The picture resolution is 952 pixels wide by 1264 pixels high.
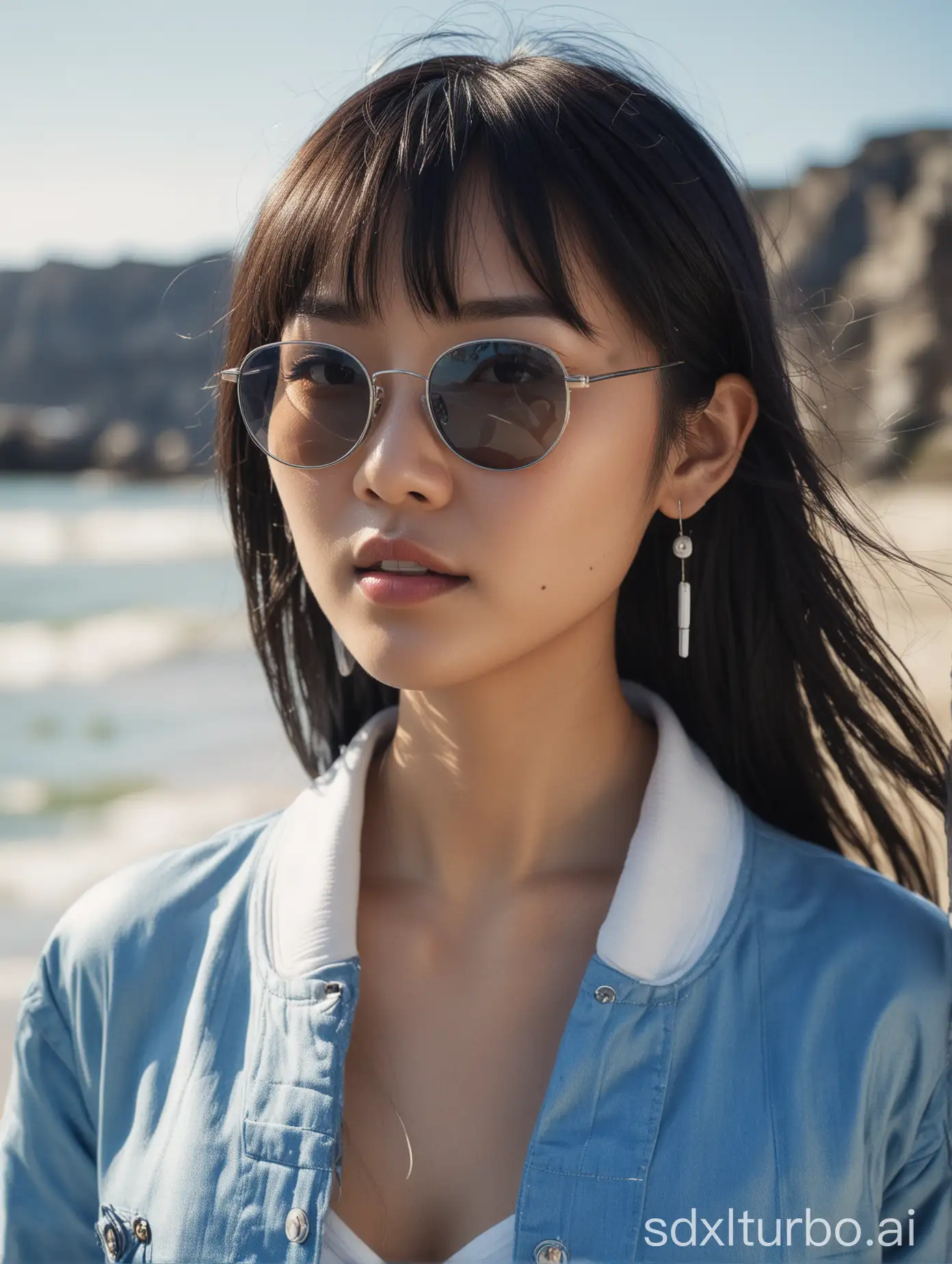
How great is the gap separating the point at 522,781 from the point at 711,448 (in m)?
0.55

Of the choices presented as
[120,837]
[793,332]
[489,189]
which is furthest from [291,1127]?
[120,837]

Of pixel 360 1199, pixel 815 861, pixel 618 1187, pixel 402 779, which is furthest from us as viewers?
pixel 402 779

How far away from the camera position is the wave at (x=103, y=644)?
1180 centimetres

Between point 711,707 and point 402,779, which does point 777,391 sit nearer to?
point 711,707

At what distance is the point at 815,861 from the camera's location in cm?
175

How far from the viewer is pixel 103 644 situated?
520 inches

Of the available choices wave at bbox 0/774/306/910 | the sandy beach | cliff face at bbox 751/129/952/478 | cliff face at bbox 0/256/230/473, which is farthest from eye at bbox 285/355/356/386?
cliff face at bbox 0/256/230/473

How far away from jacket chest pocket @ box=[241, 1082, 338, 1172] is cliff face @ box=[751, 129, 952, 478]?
9030 mm

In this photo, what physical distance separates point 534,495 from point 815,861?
64 centimetres

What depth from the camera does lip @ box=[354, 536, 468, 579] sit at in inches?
61.6

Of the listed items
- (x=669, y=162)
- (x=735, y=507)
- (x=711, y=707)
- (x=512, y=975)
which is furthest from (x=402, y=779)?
(x=669, y=162)

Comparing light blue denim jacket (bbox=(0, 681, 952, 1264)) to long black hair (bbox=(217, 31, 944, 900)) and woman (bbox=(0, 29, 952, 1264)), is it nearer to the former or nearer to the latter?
woman (bbox=(0, 29, 952, 1264))

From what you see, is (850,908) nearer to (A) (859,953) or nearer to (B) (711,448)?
(A) (859,953)

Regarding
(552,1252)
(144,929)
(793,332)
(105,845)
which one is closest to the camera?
(552,1252)
